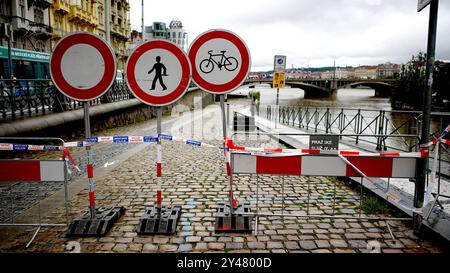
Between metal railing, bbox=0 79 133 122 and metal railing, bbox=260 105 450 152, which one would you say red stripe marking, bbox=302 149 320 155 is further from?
metal railing, bbox=0 79 133 122

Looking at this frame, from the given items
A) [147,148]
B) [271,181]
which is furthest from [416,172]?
[147,148]

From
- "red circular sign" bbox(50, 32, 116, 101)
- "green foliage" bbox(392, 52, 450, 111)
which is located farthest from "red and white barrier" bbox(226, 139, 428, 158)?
"green foliage" bbox(392, 52, 450, 111)

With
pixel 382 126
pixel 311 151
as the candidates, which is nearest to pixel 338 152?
pixel 311 151

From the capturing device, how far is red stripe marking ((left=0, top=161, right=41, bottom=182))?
408 centimetres

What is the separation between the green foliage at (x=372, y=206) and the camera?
4736 millimetres

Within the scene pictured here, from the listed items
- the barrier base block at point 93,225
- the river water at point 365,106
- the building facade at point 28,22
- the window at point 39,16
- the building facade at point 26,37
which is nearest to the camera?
the barrier base block at point 93,225

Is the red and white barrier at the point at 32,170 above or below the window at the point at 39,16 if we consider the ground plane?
below

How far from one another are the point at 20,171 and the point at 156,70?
6.81 ft

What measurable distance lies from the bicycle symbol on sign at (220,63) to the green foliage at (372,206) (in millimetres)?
2765

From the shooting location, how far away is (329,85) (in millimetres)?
76375

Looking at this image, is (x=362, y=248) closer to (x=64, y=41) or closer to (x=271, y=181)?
(x=271, y=181)

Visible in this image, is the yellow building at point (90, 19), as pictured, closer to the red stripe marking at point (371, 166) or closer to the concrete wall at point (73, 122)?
the concrete wall at point (73, 122)

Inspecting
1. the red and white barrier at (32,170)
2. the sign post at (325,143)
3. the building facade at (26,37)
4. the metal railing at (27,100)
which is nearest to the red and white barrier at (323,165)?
the sign post at (325,143)

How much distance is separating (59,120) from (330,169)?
9745 mm
